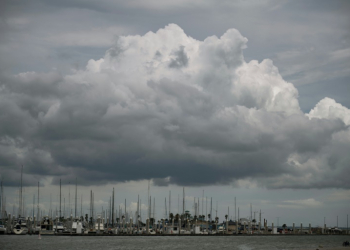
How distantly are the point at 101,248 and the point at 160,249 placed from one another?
52.0 ft

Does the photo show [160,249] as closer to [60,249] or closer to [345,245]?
[60,249]

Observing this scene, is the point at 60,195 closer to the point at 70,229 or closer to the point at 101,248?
the point at 70,229

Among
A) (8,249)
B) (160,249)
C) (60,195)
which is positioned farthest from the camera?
(60,195)

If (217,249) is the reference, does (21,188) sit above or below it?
above

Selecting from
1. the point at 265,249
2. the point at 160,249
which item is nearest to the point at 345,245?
the point at 265,249

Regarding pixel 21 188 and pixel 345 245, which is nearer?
pixel 345 245

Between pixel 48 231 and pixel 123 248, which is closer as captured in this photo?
pixel 123 248

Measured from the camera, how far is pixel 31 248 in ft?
428

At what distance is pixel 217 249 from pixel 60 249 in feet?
138

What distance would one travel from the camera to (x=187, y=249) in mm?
136875

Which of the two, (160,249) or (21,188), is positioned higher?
(21,188)

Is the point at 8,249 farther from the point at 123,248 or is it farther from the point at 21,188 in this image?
the point at 21,188

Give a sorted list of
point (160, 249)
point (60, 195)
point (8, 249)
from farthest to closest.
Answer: point (60, 195)
point (160, 249)
point (8, 249)

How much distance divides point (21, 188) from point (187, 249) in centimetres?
8952
